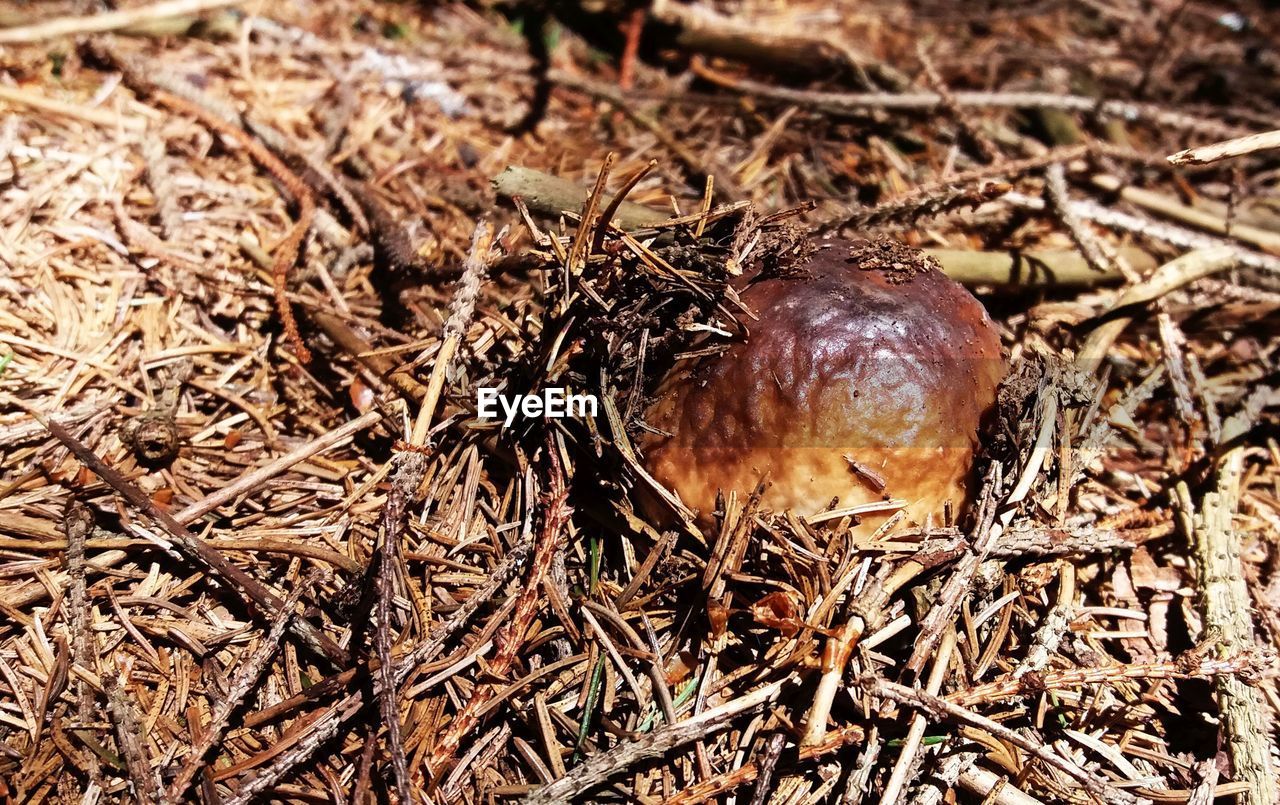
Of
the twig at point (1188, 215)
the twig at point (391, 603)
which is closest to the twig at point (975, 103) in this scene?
the twig at point (1188, 215)

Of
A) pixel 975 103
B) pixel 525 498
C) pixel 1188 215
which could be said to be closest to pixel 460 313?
pixel 525 498

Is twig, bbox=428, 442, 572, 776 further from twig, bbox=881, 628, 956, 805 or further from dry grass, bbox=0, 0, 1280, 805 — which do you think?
twig, bbox=881, 628, 956, 805

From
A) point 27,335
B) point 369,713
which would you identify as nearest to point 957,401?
point 369,713

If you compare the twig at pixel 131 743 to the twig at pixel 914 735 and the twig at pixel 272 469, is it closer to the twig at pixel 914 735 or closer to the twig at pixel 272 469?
the twig at pixel 272 469

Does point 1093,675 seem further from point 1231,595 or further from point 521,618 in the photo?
point 521,618

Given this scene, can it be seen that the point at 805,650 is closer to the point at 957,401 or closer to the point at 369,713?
the point at 957,401

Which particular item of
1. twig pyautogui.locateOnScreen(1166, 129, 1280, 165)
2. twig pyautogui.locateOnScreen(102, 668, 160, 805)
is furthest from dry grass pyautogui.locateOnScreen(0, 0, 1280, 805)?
twig pyautogui.locateOnScreen(1166, 129, 1280, 165)

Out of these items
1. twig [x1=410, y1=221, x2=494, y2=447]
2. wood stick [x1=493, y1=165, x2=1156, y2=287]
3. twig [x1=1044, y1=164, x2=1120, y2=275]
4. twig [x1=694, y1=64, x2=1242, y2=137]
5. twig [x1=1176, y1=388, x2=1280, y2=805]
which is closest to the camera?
twig [x1=1176, y1=388, x2=1280, y2=805]
